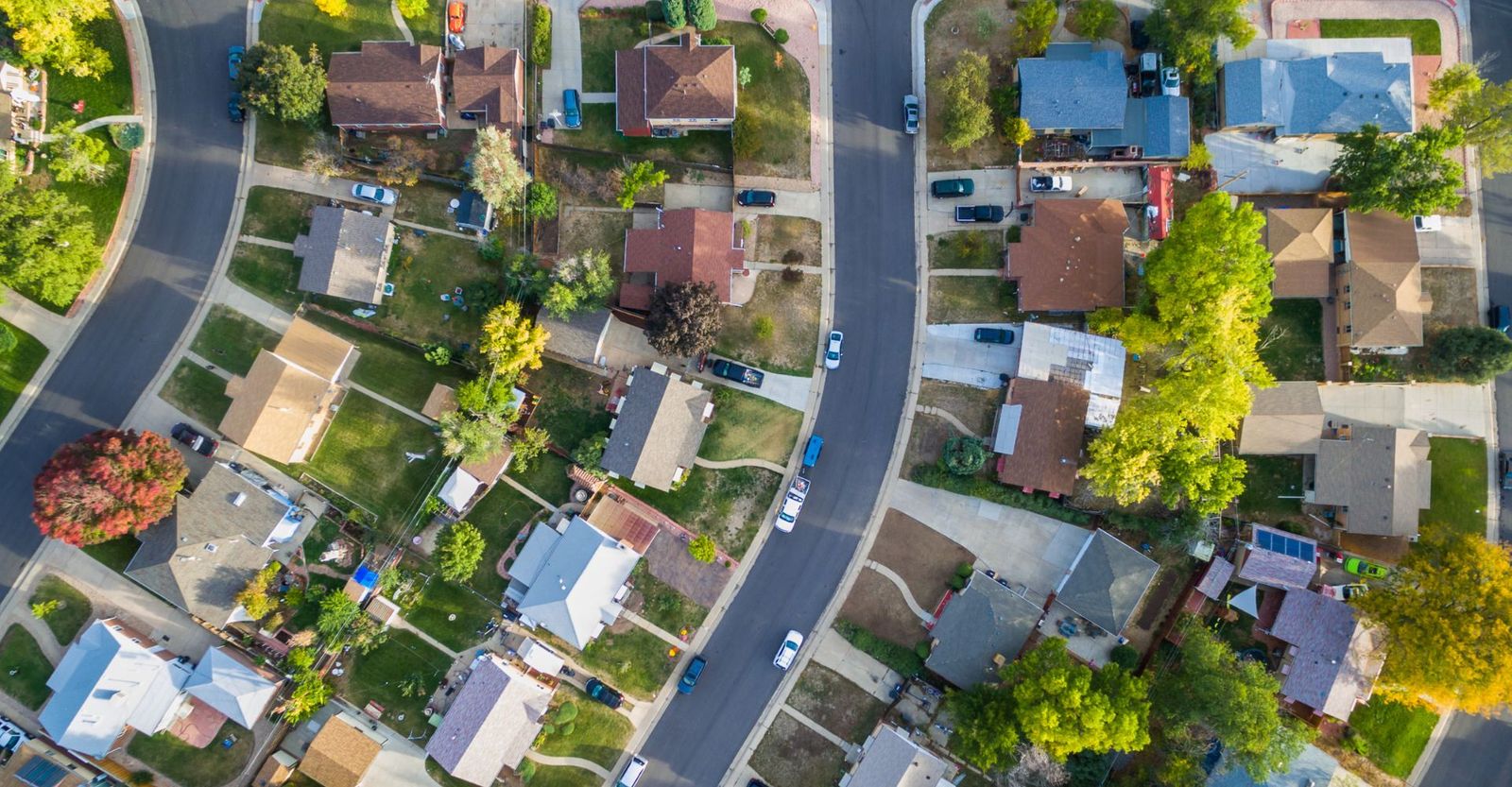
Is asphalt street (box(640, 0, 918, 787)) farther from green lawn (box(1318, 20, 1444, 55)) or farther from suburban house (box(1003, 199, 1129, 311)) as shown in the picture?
green lawn (box(1318, 20, 1444, 55))

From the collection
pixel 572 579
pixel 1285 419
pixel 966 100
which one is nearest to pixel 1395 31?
pixel 1285 419

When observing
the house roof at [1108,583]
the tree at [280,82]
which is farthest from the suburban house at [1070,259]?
the tree at [280,82]

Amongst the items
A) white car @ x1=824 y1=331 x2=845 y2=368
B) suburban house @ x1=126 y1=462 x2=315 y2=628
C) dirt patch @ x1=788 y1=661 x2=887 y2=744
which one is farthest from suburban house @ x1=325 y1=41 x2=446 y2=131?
dirt patch @ x1=788 y1=661 x2=887 y2=744

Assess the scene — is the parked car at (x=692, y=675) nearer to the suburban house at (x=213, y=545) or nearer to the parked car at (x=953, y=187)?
the suburban house at (x=213, y=545)

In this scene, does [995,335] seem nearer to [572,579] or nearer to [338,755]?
[572,579]

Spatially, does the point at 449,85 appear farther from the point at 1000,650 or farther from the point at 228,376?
the point at 1000,650

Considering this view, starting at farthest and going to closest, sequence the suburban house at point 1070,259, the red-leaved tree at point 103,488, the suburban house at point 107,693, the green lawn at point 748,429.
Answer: the green lawn at point 748,429 < the suburban house at point 1070,259 < the suburban house at point 107,693 < the red-leaved tree at point 103,488

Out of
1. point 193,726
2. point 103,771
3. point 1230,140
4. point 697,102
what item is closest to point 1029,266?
point 1230,140

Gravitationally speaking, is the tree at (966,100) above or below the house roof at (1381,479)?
above
